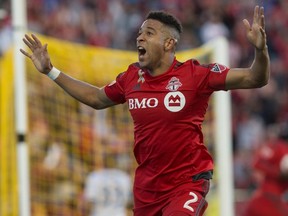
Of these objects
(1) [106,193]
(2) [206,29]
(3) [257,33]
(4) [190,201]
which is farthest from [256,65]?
(2) [206,29]

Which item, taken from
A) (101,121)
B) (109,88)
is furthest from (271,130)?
(109,88)

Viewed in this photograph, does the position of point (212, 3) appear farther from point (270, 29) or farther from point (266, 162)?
point (266, 162)

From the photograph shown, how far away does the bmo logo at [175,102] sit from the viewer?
7.45 m

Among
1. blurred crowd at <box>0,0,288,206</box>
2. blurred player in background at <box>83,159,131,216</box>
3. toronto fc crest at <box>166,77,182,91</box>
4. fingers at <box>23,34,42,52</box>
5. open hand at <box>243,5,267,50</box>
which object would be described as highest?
blurred crowd at <box>0,0,288,206</box>

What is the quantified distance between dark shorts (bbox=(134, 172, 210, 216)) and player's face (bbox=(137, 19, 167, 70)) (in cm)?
91

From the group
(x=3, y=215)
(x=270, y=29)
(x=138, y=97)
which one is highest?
(x=270, y=29)

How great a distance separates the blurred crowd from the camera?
18406 mm

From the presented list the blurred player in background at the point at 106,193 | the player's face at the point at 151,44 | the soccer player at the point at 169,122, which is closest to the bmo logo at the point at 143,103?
the soccer player at the point at 169,122

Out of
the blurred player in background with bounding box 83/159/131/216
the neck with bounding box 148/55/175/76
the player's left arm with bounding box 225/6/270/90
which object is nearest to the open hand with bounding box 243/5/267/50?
the player's left arm with bounding box 225/6/270/90

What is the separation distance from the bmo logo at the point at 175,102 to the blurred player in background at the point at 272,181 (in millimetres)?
3496

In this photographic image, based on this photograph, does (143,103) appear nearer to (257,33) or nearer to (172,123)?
(172,123)

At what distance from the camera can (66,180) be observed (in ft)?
38.9

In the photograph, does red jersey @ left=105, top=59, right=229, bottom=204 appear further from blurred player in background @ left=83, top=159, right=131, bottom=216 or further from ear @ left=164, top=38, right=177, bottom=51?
blurred player in background @ left=83, top=159, right=131, bottom=216

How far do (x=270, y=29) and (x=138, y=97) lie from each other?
43.9ft
